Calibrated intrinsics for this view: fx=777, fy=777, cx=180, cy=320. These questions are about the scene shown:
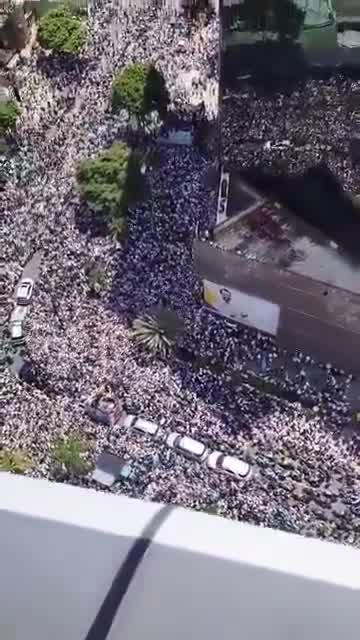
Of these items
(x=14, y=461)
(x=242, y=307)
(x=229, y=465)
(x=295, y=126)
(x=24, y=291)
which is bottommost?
(x=14, y=461)

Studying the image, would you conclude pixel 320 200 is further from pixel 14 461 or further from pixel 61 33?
pixel 61 33

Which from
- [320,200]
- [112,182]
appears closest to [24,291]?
[112,182]

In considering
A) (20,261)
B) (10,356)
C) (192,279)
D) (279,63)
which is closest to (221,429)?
(192,279)

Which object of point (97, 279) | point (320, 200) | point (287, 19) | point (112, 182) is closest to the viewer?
point (287, 19)

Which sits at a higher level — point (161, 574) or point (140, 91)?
point (161, 574)

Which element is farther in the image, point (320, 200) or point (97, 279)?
point (97, 279)

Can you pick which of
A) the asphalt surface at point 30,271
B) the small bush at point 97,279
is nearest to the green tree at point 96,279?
the small bush at point 97,279

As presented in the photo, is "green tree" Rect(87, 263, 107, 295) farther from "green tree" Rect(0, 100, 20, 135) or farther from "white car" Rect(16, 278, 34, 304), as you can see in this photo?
"green tree" Rect(0, 100, 20, 135)

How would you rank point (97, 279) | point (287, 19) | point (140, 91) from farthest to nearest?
point (140, 91)
point (97, 279)
point (287, 19)
